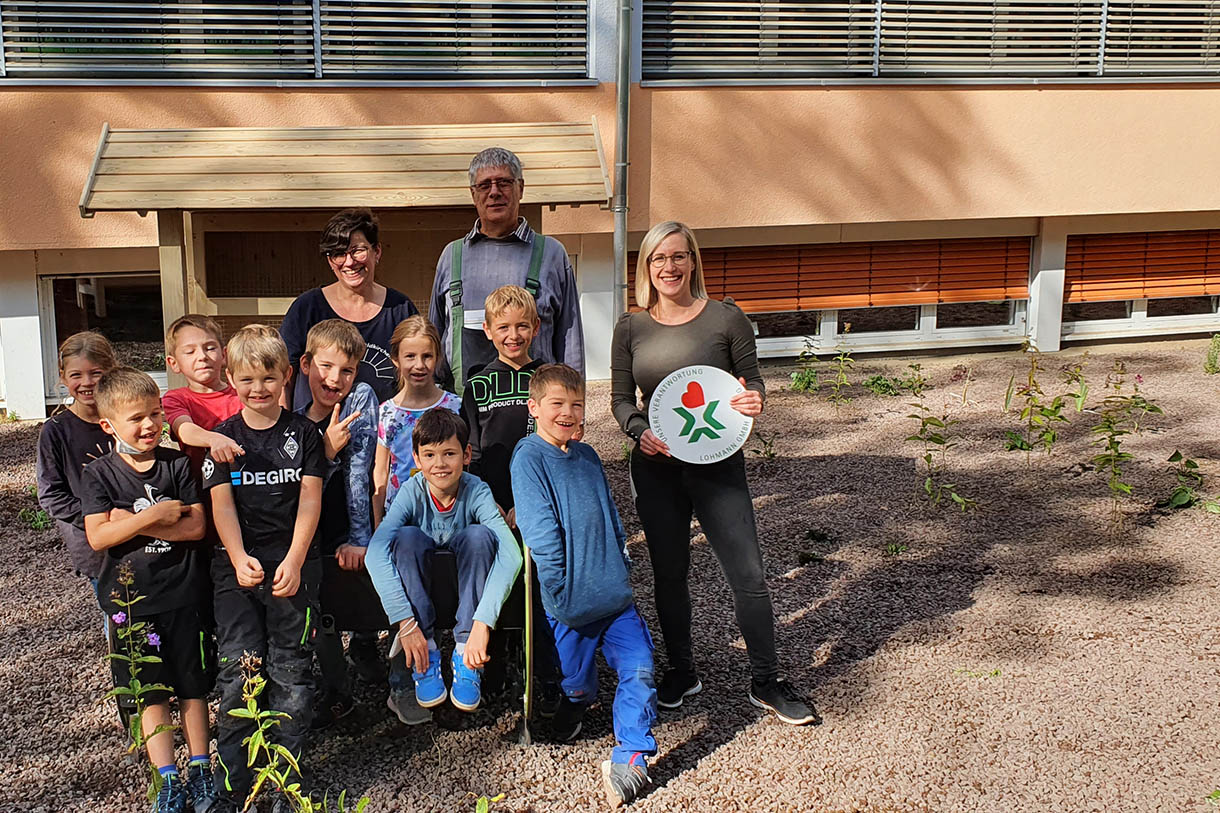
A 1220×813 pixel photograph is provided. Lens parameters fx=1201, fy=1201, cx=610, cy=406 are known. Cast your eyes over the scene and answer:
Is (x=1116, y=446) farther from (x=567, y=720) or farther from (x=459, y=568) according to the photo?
(x=459, y=568)

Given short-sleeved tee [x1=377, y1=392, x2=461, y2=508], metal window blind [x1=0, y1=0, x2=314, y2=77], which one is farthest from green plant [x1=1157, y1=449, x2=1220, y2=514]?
metal window blind [x1=0, y1=0, x2=314, y2=77]

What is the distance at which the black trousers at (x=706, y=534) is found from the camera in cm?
414

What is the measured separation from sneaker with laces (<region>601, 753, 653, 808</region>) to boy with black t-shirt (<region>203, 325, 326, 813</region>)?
3.11 feet

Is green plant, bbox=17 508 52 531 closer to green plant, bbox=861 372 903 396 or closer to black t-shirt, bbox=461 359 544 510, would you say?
black t-shirt, bbox=461 359 544 510

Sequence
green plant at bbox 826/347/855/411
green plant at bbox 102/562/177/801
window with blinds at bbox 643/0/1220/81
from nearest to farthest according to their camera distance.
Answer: green plant at bbox 102/562/177/801, green plant at bbox 826/347/855/411, window with blinds at bbox 643/0/1220/81

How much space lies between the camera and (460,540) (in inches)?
150

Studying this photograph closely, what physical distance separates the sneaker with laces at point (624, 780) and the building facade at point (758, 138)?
4254mm

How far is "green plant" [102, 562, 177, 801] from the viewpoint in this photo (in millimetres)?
3434

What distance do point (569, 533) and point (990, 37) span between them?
7.97 metres

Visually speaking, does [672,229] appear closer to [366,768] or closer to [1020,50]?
[366,768]

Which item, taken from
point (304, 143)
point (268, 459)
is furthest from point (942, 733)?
point (304, 143)

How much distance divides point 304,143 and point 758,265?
173 inches

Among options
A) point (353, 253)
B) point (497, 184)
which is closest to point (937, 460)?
point (497, 184)

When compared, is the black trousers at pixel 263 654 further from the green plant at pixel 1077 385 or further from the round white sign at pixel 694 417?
the green plant at pixel 1077 385
